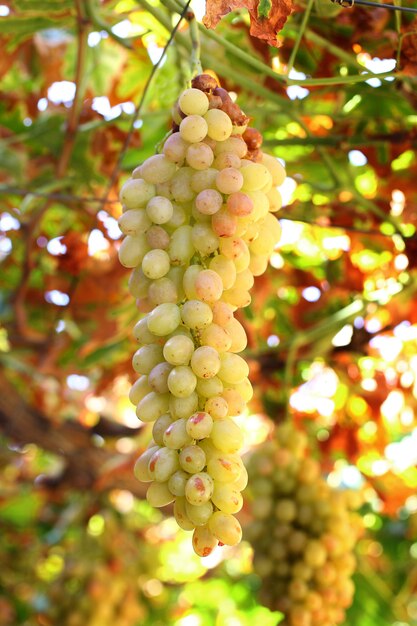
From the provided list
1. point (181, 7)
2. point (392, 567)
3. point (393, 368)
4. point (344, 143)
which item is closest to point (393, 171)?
point (344, 143)

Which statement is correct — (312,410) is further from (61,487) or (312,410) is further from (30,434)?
(61,487)

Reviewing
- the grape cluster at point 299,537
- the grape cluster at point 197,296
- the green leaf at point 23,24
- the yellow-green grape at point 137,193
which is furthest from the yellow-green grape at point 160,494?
the green leaf at point 23,24

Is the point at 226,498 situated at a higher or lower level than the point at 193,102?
lower

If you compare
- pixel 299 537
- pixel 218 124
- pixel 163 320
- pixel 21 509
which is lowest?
pixel 21 509

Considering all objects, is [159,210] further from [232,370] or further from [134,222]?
[232,370]

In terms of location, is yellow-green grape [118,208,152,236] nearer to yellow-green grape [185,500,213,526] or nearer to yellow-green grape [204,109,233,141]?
yellow-green grape [204,109,233,141]

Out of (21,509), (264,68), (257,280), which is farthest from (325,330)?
(21,509)

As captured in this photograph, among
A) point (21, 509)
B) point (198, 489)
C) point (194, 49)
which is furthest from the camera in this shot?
point (21, 509)

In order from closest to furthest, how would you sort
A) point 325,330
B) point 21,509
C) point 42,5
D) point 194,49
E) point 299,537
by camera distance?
point 194,49 < point 42,5 < point 299,537 < point 325,330 < point 21,509
